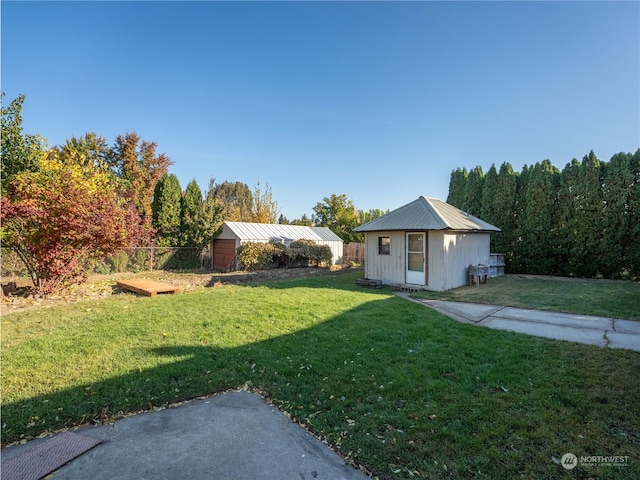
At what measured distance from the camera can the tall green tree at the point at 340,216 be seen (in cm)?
2392

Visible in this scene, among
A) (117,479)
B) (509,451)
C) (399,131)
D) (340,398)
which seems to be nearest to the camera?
(117,479)

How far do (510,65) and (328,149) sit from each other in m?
10.3

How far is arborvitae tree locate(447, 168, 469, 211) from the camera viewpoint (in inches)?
705

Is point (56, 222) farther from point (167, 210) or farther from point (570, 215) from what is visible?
point (570, 215)

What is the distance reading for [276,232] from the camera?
61.1ft

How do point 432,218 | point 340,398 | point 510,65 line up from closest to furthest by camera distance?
point 340,398, point 510,65, point 432,218

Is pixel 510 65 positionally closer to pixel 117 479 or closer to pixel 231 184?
pixel 117 479

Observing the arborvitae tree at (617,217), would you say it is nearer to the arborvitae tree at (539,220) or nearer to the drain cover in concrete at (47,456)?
the arborvitae tree at (539,220)

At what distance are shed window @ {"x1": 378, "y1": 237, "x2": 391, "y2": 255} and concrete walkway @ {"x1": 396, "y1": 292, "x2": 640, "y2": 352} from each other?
410 centimetres

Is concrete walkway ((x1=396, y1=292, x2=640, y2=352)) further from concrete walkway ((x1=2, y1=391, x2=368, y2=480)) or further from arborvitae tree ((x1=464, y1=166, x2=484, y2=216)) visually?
arborvitae tree ((x1=464, y1=166, x2=484, y2=216))

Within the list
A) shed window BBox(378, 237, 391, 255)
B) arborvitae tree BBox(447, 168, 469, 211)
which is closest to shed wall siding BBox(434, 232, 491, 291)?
shed window BBox(378, 237, 391, 255)

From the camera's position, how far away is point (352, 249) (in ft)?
71.7

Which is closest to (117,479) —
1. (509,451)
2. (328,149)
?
(509,451)

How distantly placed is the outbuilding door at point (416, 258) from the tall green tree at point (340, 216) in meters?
11.6
